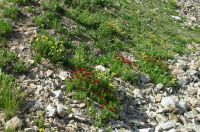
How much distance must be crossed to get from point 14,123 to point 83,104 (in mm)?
2270

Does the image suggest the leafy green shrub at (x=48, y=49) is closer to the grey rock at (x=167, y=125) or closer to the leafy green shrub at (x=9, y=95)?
the leafy green shrub at (x=9, y=95)

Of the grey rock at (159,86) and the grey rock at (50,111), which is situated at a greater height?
the grey rock at (50,111)

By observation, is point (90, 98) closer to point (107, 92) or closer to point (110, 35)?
point (107, 92)

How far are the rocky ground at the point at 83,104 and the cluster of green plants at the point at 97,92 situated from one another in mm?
226

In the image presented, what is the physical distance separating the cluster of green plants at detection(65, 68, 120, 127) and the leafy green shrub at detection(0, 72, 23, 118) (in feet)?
5.54

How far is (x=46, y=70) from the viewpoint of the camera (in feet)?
39.0

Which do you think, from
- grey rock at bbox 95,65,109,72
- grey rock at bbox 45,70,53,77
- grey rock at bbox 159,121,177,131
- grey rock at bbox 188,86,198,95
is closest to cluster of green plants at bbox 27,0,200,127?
grey rock at bbox 95,65,109,72

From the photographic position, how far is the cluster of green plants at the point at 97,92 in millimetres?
10352

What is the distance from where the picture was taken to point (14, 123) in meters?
8.95

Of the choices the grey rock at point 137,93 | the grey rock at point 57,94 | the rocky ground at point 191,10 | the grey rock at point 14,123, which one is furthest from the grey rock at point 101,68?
the rocky ground at point 191,10

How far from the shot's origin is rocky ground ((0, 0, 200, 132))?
9648 millimetres

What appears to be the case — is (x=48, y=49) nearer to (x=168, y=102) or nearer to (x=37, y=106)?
(x=37, y=106)

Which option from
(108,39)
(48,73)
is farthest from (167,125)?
(108,39)

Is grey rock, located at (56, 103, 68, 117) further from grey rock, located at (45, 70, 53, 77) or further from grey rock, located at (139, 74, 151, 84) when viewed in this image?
grey rock, located at (139, 74, 151, 84)
